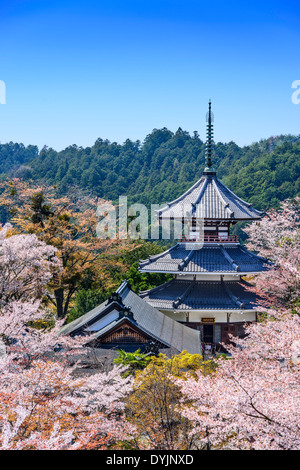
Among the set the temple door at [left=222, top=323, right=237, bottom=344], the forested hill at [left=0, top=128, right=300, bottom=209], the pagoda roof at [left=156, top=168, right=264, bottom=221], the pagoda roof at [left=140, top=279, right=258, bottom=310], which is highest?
the forested hill at [left=0, top=128, right=300, bottom=209]

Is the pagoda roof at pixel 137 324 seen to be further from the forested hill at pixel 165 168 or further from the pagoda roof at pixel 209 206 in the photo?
the forested hill at pixel 165 168

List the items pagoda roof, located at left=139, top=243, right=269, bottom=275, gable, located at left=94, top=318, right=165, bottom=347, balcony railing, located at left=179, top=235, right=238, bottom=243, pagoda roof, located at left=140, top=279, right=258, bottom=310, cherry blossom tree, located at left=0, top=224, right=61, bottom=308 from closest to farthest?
gable, located at left=94, top=318, right=165, bottom=347 → cherry blossom tree, located at left=0, top=224, right=61, bottom=308 → pagoda roof, located at left=140, top=279, right=258, bottom=310 → pagoda roof, located at left=139, top=243, right=269, bottom=275 → balcony railing, located at left=179, top=235, right=238, bottom=243

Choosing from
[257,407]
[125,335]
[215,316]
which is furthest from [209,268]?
[257,407]

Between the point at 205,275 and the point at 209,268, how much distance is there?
1268 mm

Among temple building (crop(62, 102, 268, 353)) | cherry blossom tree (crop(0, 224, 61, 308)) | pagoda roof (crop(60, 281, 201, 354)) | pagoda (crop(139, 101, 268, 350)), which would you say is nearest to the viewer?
pagoda roof (crop(60, 281, 201, 354))

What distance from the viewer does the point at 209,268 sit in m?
22.9

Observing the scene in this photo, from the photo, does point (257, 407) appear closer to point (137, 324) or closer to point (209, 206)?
point (137, 324)

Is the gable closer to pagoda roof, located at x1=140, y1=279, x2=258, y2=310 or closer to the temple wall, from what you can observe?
pagoda roof, located at x1=140, y1=279, x2=258, y2=310

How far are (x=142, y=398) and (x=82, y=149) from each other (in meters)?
113

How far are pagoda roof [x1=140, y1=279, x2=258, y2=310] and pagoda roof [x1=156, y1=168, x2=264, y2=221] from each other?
341 centimetres

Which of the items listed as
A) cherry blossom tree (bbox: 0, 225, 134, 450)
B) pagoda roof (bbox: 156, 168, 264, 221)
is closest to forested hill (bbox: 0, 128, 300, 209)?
pagoda roof (bbox: 156, 168, 264, 221)

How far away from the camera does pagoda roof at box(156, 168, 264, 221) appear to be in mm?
24016
